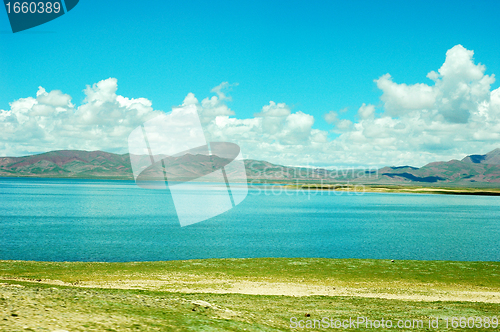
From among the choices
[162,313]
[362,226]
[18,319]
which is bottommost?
[362,226]

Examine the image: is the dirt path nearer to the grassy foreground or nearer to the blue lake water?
the grassy foreground

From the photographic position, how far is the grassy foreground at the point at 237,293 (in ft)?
41.9

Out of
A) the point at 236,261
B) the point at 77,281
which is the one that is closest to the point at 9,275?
the point at 77,281

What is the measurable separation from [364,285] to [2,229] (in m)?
51.1

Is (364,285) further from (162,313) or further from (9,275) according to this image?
(9,275)

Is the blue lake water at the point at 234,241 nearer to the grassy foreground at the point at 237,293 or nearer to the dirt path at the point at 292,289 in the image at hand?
the grassy foreground at the point at 237,293

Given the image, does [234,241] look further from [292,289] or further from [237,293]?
[237,293]

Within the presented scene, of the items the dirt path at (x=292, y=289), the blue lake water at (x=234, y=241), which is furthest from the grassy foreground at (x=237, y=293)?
the blue lake water at (x=234, y=241)

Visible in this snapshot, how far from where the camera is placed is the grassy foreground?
41.9ft

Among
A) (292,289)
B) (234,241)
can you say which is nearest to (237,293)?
(292,289)

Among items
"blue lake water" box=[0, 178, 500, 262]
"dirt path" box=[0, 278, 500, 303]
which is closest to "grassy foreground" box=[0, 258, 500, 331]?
"dirt path" box=[0, 278, 500, 303]

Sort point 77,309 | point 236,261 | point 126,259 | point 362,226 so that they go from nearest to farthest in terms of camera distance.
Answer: point 77,309, point 236,261, point 126,259, point 362,226

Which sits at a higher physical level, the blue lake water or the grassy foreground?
the grassy foreground

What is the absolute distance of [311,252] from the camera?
40781mm
